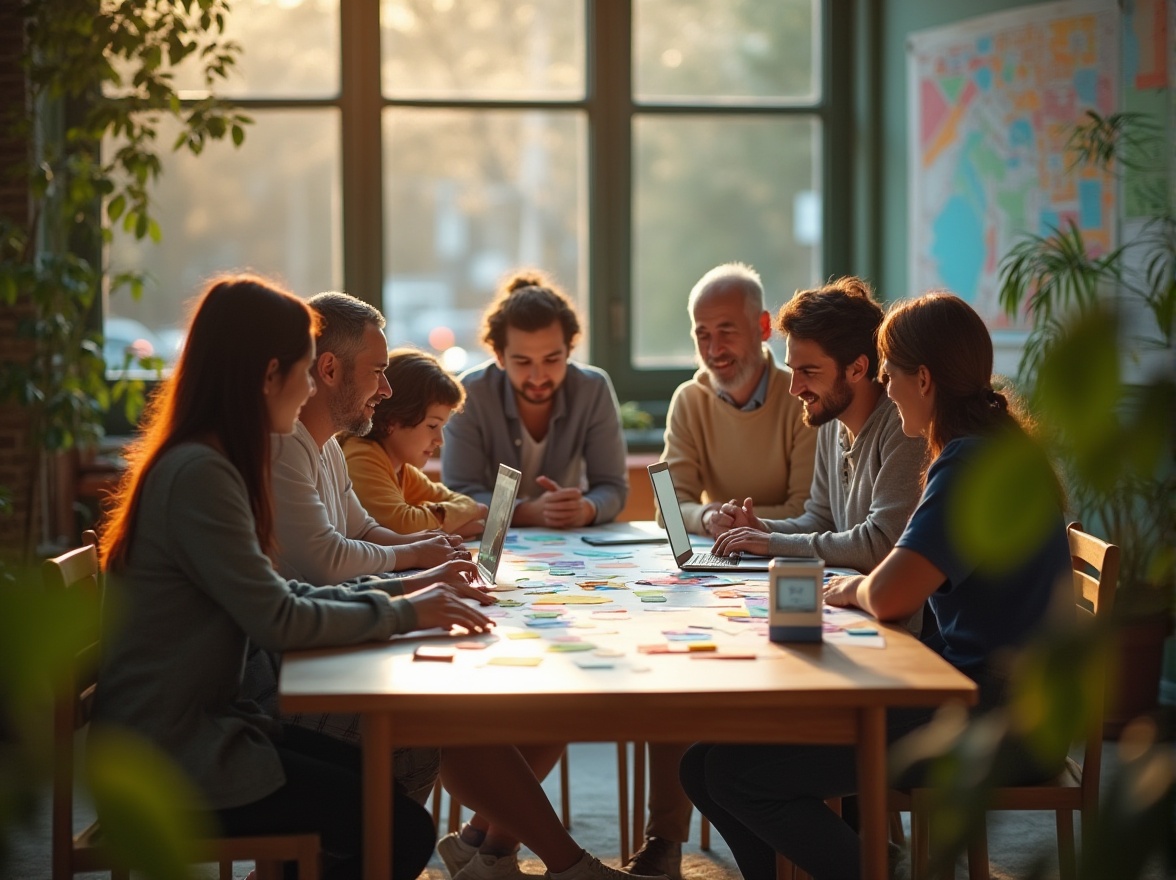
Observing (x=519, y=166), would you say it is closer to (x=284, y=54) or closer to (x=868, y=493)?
(x=284, y=54)

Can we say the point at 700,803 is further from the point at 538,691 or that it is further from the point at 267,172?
the point at 267,172

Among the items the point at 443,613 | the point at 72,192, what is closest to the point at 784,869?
the point at 443,613

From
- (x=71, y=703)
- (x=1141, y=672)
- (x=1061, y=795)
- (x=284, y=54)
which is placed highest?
(x=284, y=54)

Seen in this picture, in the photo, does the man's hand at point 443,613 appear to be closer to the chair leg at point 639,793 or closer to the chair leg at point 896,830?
the chair leg at point 639,793

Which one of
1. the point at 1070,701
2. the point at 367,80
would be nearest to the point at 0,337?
the point at 367,80

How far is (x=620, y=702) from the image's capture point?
169cm

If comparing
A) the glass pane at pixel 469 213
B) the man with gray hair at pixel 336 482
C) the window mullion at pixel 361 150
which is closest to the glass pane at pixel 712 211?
the glass pane at pixel 469 213

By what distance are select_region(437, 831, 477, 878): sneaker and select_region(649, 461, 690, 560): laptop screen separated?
32.6 inches

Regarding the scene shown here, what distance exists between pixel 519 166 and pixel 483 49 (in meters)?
0.52

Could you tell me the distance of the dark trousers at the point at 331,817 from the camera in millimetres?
1950

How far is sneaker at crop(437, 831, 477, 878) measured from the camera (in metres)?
2.92

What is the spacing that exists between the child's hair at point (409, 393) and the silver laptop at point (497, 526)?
413 mm

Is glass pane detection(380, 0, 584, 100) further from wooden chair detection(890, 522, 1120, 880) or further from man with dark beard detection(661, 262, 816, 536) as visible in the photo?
wooden chair detection(890, 522, 1120, 880)

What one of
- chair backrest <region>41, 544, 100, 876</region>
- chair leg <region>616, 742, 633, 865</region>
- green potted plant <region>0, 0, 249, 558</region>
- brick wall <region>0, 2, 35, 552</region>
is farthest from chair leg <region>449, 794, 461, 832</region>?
brick wall <region>0, 2, 35, 552</region>
